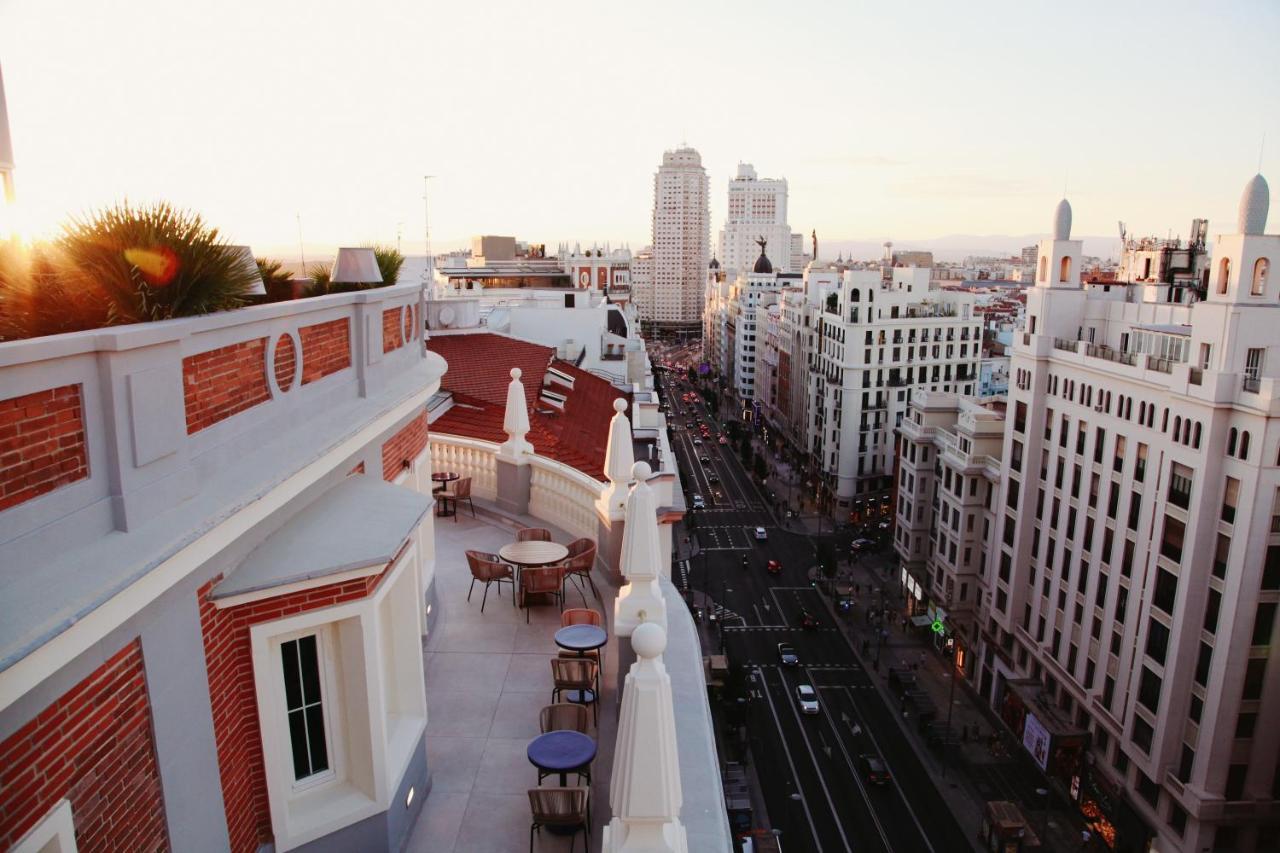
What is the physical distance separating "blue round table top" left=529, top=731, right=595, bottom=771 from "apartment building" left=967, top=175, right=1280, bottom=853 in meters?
31.3

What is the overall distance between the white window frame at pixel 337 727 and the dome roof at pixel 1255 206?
39.9 meters

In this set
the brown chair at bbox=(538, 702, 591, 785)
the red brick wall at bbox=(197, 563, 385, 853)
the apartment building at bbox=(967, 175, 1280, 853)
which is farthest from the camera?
the apartment building at bbox=(967, 175, 1280, 853)

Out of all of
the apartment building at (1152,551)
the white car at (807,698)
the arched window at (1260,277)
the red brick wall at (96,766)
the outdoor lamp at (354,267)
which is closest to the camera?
the red brick wall at (96,766)

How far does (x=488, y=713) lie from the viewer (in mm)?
10430

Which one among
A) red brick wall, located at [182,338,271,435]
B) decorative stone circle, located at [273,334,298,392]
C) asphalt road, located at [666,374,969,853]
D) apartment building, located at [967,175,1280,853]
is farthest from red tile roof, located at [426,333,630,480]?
apartment building, located at [967,175,1280,853]

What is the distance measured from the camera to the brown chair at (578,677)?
1018 cm

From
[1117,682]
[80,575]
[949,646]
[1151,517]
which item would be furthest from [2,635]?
[949,646]

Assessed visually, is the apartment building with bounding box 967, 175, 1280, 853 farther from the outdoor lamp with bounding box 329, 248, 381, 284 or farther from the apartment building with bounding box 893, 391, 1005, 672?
the outdoor lamp with bounding box 329, 248, 381, 284

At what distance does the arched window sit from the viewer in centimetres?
3209

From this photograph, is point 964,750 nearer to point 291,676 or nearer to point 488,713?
point 488,713

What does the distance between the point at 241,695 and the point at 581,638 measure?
4.80m

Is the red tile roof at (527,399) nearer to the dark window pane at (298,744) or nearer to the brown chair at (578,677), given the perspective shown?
the brown chair at (578,677)

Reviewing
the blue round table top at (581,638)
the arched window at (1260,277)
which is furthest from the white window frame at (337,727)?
the arched window at (1260,277)

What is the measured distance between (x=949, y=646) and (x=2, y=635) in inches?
2123
